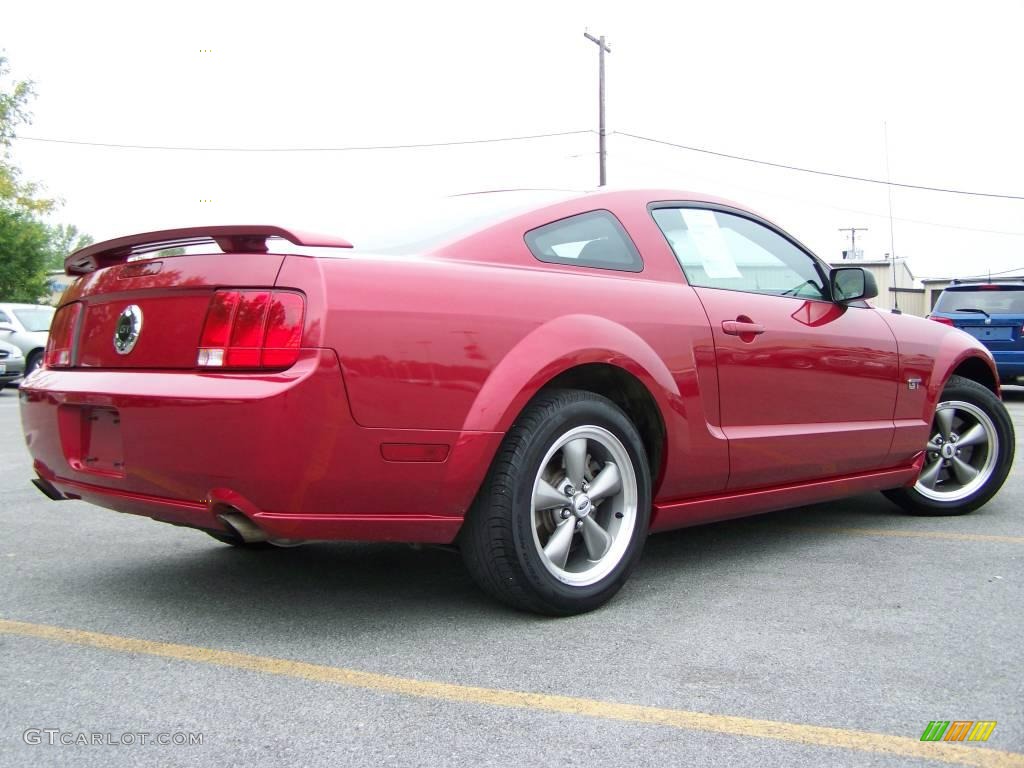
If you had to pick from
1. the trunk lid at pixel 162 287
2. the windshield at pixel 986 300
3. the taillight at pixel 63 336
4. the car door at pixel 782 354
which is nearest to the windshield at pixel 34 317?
the windshield at pixel 986 300

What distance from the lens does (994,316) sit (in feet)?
43.5

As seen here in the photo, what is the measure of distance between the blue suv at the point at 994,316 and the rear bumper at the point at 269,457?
11407 millimetres

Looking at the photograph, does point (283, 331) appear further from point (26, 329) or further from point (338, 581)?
point (26, 329)

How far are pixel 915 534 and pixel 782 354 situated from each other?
4.38 ft

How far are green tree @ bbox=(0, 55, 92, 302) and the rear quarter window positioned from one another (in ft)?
120

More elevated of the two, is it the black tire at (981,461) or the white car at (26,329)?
the white car at (26,329)

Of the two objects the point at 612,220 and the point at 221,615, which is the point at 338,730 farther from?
the point at 612,220

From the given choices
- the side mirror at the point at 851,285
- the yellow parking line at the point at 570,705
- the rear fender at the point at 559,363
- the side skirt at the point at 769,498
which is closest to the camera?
the yellow parking line at the point at 570,705

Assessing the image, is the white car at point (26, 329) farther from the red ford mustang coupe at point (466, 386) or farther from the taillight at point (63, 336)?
the red ford mustang coupe at point (466, 386)

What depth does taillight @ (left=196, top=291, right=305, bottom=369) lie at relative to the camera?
9.17ft

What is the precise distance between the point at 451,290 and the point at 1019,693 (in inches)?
73.7

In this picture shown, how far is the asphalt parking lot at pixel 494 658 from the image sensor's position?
2311 mm

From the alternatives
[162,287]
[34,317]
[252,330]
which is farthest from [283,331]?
[34,317]

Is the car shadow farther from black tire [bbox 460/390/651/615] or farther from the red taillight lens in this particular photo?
the red taillight lens
